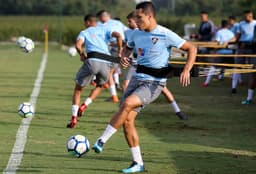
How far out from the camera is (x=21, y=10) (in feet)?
161

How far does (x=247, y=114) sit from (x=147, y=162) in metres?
5.75

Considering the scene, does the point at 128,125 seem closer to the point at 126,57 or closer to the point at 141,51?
the point at 141,51

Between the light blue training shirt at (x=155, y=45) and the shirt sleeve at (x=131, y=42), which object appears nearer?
the light blue training shirt at (x=155, y=45)

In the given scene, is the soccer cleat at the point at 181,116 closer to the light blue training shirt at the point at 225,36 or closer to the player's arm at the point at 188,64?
the player's arm at the point at 188,64

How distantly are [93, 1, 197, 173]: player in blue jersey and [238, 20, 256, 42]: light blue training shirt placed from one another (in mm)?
10645

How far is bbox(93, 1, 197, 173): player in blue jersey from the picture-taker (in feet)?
29.6

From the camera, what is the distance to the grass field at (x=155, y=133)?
9.59 metres

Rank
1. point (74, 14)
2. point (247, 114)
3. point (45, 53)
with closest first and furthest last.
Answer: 1. point (247, 114)
2. point (45, 53)
3. point (74, 14)

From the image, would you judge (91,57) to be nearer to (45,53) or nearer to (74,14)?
(45,53)

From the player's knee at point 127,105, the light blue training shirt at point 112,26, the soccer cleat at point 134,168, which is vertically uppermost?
the light blue training shirt at point 112,26

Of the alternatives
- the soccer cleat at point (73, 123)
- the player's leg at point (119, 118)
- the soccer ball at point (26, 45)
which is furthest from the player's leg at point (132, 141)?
the soccer ball at point (26, 45)

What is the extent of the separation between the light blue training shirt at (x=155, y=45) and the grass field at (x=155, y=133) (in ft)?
4.25

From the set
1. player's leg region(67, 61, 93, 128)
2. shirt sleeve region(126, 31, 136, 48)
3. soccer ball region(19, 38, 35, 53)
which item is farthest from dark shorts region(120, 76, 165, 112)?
soccer ball region(19, 38, 35, 53)

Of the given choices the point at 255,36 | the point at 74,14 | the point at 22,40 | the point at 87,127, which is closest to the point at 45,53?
the point at 74,14
